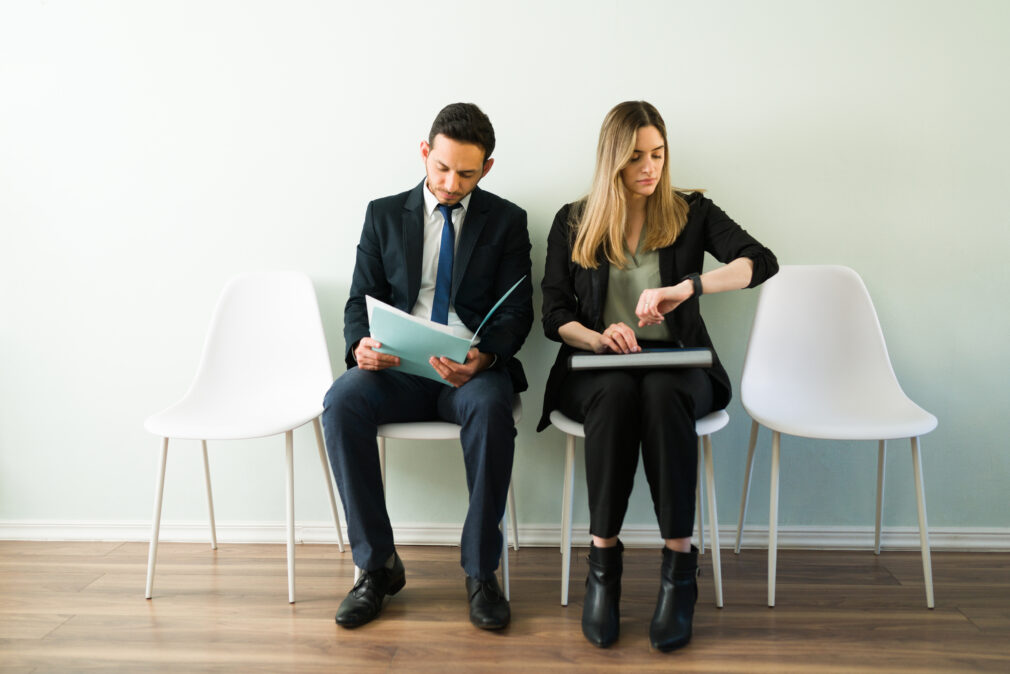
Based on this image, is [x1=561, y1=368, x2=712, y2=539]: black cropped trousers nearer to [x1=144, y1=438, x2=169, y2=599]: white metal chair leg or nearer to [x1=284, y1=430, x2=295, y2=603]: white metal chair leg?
[x1=284, y1=430, x2=295, y2=603]: white metal chair leg

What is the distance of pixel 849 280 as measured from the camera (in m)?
2.05

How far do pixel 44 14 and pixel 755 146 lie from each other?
215 centimetres

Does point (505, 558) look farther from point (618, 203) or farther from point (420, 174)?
point (420, 174)

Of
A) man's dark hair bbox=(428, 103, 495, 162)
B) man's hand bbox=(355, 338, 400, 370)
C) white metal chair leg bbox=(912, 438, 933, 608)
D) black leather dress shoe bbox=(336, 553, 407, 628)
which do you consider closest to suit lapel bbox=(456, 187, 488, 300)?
→ man's dark hair bbox=(428, 103, 495, 162)

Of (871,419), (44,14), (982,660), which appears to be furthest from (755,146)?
(44,14)

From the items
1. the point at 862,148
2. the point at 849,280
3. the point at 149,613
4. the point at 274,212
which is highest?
the point at 862,148

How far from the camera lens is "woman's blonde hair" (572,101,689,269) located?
1.83 meters

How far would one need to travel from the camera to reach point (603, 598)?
1623 millimetres

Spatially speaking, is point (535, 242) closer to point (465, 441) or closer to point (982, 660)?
point (465, 441)

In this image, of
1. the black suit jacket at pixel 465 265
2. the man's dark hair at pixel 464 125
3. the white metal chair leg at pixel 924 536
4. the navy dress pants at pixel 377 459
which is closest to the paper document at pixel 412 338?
the navy dress pants at pixel 377 459

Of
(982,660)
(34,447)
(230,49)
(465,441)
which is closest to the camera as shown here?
(982,660)

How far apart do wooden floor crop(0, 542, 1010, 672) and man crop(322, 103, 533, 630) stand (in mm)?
115

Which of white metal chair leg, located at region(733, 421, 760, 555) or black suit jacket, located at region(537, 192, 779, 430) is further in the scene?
white metal chair leg, located at region(733, 421, 760, 555)

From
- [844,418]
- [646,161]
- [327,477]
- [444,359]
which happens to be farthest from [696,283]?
[327,477]
